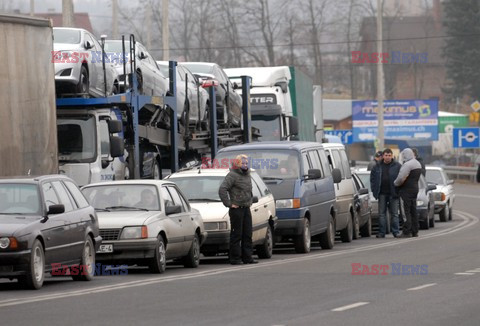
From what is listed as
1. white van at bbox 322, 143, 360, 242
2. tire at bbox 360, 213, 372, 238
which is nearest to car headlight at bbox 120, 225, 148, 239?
white van at bbox 322, 143, 360, 242

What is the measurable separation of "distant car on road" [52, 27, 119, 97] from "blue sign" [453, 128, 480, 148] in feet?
149

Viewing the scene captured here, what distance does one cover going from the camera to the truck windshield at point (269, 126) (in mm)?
32406

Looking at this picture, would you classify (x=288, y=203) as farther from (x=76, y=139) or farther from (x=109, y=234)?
(x=109, y=234)

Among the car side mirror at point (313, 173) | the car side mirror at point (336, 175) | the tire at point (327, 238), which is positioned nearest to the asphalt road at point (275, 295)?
the car side mirror at point (313, 173)

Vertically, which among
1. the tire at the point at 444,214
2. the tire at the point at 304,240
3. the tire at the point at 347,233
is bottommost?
A: the tire at the point at 444,214

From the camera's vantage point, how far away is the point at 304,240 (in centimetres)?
2275

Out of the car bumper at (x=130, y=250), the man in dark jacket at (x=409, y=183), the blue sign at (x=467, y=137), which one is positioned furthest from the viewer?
the blue sign at (x=467, y=137)

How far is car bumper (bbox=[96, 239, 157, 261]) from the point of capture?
17594mm

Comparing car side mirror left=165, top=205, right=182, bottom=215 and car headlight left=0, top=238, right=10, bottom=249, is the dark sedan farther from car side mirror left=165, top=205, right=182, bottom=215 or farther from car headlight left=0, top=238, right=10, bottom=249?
car side mirror left=165, top=205, right=182, bottom=215

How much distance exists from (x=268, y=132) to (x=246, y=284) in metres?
17.0

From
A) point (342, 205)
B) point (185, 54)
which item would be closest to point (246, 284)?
point (342, 205)

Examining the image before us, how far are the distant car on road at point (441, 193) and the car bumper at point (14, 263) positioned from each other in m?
22.1

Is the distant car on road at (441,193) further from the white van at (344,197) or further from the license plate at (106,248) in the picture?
the license plate at (106,248)

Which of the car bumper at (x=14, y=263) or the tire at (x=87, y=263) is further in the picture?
the tire at (x=87, y=263)
